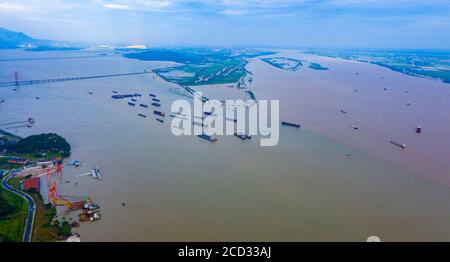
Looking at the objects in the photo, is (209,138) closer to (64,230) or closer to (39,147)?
(39,147)

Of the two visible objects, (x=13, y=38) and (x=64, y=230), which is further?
(x=13, y=38)

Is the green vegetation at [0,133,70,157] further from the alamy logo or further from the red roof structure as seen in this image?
the alamy logo

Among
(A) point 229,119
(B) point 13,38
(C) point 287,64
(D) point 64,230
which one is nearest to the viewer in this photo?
(D) point 64,230

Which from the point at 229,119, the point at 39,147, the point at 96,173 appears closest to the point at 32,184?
the point at 96,173

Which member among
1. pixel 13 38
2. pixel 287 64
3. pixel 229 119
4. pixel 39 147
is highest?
pixel 13 38

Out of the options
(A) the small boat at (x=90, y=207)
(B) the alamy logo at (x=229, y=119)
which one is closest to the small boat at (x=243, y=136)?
(B) the alamy logo at (x=229, y=119)

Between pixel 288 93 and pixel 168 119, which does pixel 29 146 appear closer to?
pixel 168 119
